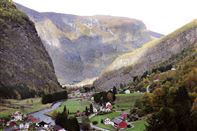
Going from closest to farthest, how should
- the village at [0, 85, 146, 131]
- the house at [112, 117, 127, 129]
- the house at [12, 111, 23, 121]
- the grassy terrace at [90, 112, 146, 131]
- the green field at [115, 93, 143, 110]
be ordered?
the grassy terrace at [90, 112, 146, 131] → the house at [112, 117, 127, 129] → the village at [0, 85, 146, 131] → the house at [12, 111, 23, 121] → the green field at [115, 93, 143, 110]

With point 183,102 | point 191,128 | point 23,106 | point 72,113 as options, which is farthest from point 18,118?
point 191,128

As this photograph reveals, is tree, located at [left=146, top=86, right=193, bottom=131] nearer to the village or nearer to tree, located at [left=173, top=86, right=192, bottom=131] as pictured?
tree, located at [left=173, top=86, right=192, bottom=131]

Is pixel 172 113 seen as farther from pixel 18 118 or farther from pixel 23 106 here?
pixel 23 106

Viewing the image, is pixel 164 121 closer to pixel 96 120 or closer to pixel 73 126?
pixel 73 126

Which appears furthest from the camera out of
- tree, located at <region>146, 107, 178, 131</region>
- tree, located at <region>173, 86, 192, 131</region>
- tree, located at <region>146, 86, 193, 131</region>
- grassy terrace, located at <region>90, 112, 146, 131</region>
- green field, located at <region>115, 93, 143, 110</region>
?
→ green field, located at <region>115, 93, 143, 110</region>

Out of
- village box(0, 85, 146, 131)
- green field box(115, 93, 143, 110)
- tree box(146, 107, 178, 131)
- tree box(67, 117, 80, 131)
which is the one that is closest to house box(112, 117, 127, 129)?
village box(0, 85, 146, 131)

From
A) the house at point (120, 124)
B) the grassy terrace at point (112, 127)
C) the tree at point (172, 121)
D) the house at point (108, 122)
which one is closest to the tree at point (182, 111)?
the tree at point (172, 121)

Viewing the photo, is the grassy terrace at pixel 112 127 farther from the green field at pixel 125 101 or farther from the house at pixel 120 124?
the green field at pixel 125 101

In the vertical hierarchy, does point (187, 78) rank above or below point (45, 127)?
above

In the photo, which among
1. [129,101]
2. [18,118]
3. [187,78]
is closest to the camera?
[187,78]

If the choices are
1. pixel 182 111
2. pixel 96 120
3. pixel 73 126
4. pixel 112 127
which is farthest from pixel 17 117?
pixel 182 111

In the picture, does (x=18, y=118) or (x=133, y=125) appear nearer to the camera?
(x=133, y=125)
